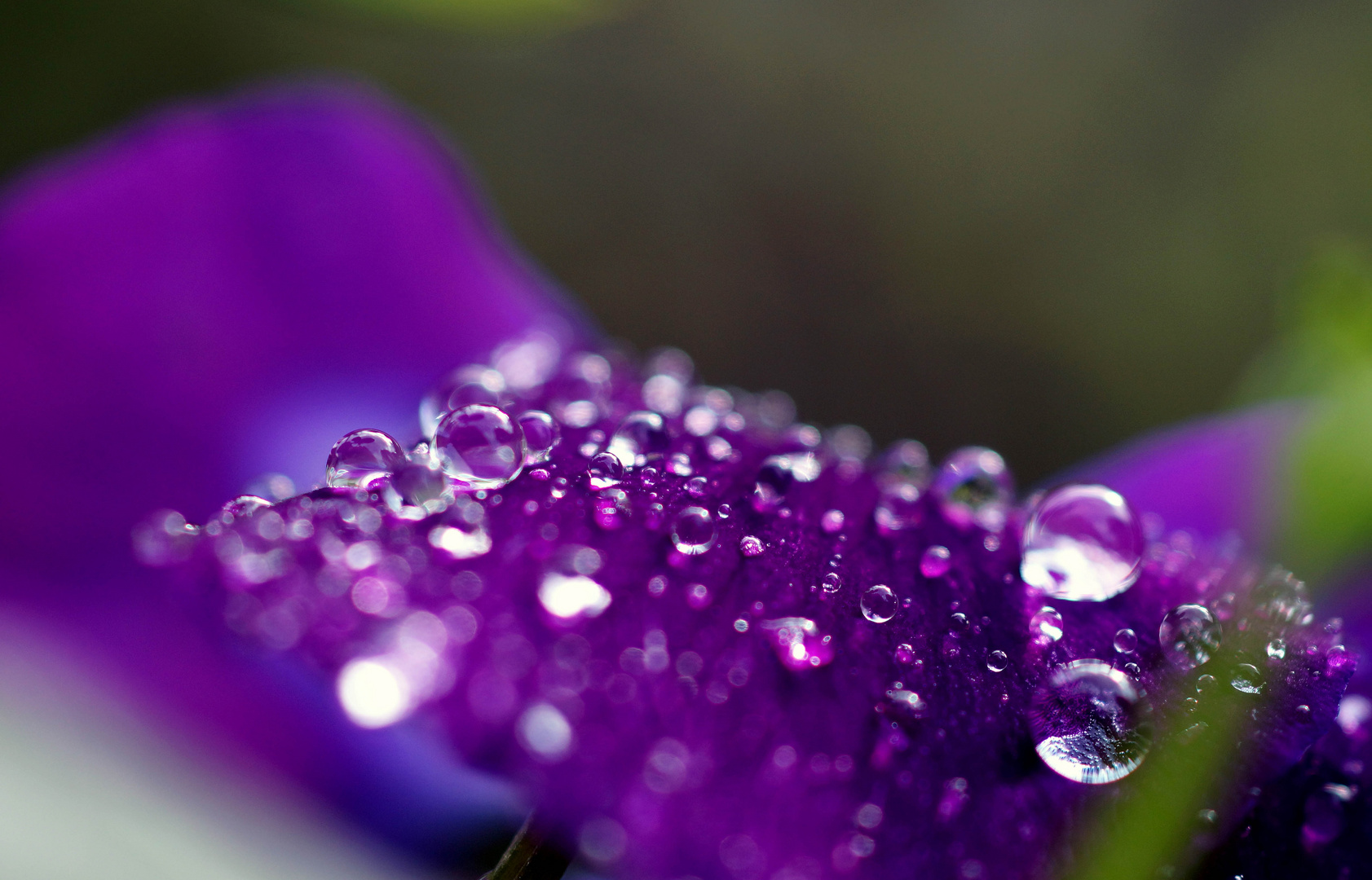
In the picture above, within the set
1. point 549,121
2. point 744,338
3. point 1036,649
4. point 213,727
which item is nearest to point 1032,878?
point 1036,649

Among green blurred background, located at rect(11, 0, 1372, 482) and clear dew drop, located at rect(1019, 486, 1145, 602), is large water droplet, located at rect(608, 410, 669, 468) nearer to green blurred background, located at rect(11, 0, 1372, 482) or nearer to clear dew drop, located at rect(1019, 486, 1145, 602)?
clear dew drop, located at rect(1019, 486, 1145, 602)

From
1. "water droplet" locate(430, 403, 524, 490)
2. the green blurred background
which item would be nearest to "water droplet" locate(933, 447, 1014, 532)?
"water droplet" locate(430, 403, 524, 490)

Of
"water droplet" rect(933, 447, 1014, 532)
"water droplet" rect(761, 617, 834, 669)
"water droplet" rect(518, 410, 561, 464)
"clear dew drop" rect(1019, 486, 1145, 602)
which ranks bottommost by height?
"water droplet" rect(761, 617, 834, 669)

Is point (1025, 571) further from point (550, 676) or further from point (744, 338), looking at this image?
point (744, 338)

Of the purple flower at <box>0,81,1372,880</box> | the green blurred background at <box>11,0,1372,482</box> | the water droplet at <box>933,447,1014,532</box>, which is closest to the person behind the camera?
the purple flower at <box>0,81,1372,880</box>

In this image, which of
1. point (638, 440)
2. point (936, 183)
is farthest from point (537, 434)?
point (936, 183)
